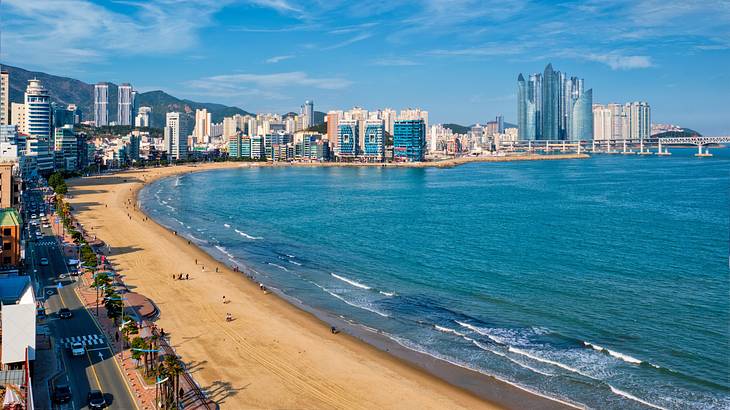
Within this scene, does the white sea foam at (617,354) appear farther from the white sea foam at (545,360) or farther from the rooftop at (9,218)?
the rooftop at (9,218)

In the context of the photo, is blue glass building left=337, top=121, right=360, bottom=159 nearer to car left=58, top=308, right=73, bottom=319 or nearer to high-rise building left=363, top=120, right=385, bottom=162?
high-rise building left=363, top=120, right=385, bottom=162

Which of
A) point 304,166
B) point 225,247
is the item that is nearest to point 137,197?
point 225,247

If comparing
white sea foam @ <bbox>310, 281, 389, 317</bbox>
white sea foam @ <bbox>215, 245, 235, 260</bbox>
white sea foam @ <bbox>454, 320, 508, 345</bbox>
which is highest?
white sea foam @ <bbox>215, 245, 235, 260</bbox>

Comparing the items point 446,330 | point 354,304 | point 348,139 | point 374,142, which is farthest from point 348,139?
point 446,330

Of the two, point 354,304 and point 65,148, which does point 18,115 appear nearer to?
point 65,148

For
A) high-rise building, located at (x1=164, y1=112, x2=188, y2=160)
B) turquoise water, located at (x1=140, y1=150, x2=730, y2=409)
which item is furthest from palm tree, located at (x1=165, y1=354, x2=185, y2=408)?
high-rise building, located at (x1=164, y1=112, x2=188, y2=160)
